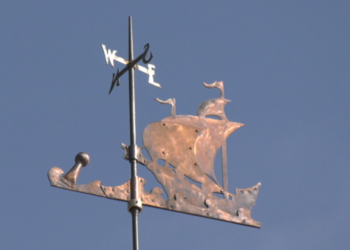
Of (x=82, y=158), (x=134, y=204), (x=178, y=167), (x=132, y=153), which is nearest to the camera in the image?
(x=134, y=204)

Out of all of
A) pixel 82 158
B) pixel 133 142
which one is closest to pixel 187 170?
pixel 133 142

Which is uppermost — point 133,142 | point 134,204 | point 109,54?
point 109,54

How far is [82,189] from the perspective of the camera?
7699 mm

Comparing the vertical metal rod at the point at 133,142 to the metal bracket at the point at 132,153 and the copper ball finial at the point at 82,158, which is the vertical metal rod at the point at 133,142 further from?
the copper ball finial at the point at 82,158

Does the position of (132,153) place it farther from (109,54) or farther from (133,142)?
(109,54)

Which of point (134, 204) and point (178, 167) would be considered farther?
point (178, 167)

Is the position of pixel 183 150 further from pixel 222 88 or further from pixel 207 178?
pixel 222 88

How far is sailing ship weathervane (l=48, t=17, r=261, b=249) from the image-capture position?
25.6ft

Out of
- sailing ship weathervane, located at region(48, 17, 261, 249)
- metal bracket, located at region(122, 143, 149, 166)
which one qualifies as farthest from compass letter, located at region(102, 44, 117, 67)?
metal bracket, located at region(122, 143, 149, 166)

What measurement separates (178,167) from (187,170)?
9 centimetres

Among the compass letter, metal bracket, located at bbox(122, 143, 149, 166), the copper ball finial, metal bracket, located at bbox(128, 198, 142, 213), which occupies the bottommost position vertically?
metal bracket, located at bbox(128, 198, 142, 213)

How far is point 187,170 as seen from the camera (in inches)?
334

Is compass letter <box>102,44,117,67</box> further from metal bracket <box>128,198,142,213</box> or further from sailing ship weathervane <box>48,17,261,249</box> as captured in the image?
metal bracket <box>128,198,142,213</box>

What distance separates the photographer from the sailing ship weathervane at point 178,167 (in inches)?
308
